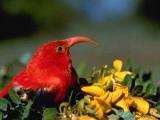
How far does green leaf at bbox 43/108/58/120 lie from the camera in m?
2.61

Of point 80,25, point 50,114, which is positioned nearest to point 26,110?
point 50,114

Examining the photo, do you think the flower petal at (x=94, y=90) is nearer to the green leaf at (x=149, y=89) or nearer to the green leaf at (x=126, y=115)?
the green leaf at (x=126, y=115)

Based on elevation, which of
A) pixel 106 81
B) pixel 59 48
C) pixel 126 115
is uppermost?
pixel 59 48

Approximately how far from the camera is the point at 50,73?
291cm

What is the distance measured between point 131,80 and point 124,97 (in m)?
0.09

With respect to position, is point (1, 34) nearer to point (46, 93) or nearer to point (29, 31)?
point (29, 31)

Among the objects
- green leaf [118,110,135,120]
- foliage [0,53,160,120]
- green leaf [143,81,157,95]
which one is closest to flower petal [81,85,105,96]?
foliage [0,53,160,120]

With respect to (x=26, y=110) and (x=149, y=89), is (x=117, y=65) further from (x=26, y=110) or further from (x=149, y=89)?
(x=26, y=110)

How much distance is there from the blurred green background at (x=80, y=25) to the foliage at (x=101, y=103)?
668 centimetres

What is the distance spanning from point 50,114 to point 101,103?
0.60 ft

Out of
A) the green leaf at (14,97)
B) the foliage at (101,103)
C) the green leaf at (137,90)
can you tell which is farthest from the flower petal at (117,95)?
the green leaf at (14,97)

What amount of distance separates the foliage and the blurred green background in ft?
21.9

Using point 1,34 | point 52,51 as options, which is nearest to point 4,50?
point 1,34

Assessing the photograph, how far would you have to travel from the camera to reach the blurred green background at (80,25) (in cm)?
1058
